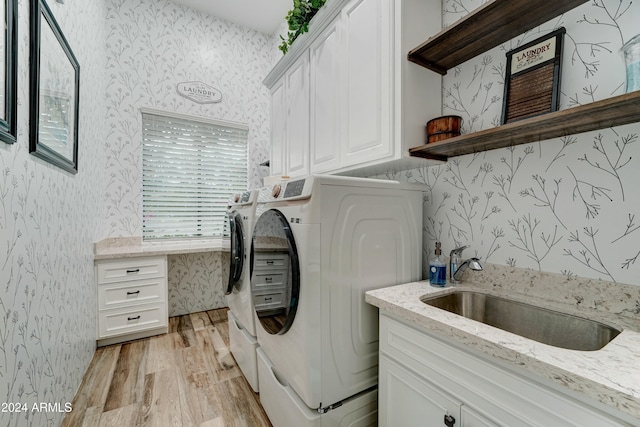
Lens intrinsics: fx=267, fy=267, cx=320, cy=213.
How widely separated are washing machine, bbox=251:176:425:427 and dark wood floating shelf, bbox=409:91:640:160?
1.02 ft

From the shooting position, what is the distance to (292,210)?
4.14ft

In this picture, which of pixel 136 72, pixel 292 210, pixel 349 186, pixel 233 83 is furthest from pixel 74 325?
pixel 233 83

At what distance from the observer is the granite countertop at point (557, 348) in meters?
0.58

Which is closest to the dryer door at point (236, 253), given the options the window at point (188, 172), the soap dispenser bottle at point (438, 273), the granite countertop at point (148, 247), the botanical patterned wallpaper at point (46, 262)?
the granite countertop at point (148, 247)

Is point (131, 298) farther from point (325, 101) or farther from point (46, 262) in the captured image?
point (325, 101)

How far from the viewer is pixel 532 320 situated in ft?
3.60

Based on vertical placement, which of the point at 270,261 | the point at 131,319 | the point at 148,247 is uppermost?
the point at 270,261

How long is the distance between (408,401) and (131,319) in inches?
98.6

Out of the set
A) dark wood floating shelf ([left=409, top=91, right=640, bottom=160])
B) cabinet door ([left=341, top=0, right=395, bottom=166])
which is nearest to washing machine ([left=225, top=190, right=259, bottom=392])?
cabinet door ([left=341, top=0, right=395, bottom=166])

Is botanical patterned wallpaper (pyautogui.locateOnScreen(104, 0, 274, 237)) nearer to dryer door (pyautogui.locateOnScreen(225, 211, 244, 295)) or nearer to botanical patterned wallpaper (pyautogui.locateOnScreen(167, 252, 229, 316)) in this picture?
botanical patterned wallpaper (pyautogui.locateOnScreen(167, 252, 229, 316))

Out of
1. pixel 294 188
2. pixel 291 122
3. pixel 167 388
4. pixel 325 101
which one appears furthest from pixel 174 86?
pixel 167 388

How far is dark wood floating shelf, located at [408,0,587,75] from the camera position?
1.04 metres

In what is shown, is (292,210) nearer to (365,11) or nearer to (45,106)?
(365,11)

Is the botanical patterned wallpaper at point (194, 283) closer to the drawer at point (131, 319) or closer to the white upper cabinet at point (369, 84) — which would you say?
the drawer at point (131, 319)
